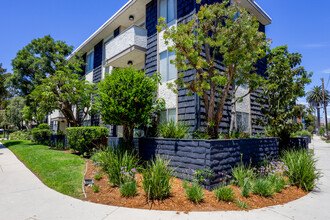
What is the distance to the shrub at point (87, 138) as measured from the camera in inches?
397

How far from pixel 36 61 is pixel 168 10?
43.8ft

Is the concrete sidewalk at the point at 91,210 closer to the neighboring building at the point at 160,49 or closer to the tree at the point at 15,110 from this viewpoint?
the neighboring building at the point at 160,49

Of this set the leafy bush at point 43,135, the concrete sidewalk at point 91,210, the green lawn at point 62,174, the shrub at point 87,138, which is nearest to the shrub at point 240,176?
the concrete sidewalk at point 91,210

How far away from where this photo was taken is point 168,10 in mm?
11000

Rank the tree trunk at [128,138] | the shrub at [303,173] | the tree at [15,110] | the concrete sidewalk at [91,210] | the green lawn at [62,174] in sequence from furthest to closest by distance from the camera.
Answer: the tree at [15,110]
the tree trunk at [128,138]
the shrub at [303,173]
the green lawn at [62,174]
the concrete sidewalk at [91,210]

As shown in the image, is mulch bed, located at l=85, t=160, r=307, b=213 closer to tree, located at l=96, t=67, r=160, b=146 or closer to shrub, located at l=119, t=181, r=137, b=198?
shrub, located at l=119, t=181, r=137, b=198

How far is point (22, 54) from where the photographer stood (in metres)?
18.2

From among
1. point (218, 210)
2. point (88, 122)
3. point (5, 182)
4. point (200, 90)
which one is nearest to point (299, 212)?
point (218, 210)

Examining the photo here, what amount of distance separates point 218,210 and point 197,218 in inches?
27.4

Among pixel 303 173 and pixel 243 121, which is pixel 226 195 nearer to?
pixel 303 173

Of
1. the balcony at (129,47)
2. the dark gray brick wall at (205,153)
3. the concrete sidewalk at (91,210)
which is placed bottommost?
the concrete sidewalk at (91,210)

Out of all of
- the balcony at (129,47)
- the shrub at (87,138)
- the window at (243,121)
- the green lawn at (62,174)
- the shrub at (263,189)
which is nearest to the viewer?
the shrub at (263,189)

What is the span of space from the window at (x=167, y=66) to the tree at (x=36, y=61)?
11.1m

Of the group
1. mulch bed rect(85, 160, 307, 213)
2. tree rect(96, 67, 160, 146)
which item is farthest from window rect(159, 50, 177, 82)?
mulch bed rect(85, 160, 307, 213)
